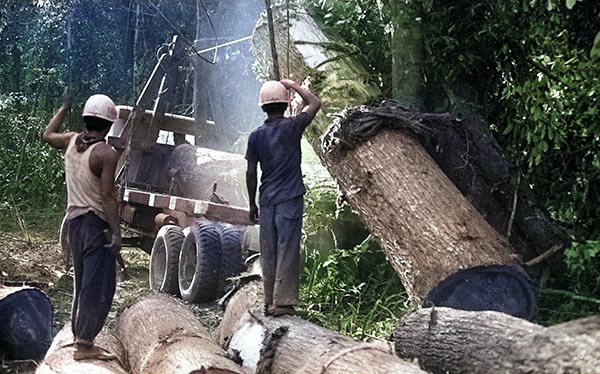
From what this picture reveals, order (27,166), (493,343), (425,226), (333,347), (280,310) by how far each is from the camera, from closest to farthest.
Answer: (493,343) → (333,347) → (280,310) → (425,226) → (27,166)

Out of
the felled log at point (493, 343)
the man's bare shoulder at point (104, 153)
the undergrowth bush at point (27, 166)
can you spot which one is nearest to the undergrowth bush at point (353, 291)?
the felled log at point (493, 343)

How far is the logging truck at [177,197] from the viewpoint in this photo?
853 centimetres

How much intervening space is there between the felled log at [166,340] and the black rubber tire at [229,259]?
148cm

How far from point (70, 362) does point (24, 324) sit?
161 centimetres

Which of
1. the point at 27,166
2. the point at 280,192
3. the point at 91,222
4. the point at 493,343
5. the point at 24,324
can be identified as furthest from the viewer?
the point at 27,166

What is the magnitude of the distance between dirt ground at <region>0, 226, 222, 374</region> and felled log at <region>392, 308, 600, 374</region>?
3.14 metres

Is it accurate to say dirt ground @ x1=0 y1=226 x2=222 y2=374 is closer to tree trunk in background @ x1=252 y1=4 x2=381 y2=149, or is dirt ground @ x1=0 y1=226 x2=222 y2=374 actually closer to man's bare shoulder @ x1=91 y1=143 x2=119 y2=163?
man's bare shoulder @ x1=91 y1=143 x2=119 y2=163

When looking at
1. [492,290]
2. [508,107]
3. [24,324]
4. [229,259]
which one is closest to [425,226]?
[492,290]

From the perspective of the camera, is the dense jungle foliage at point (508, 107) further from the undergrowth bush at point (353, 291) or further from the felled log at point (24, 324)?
the felled log at point (24, 324)

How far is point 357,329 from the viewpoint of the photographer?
22.9 feet

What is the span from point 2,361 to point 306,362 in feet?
9.83

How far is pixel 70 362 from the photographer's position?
5.38 metres

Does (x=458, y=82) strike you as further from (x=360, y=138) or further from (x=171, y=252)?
(x=171, y=252)

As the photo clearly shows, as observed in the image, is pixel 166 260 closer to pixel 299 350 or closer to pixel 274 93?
pixel 274 93
